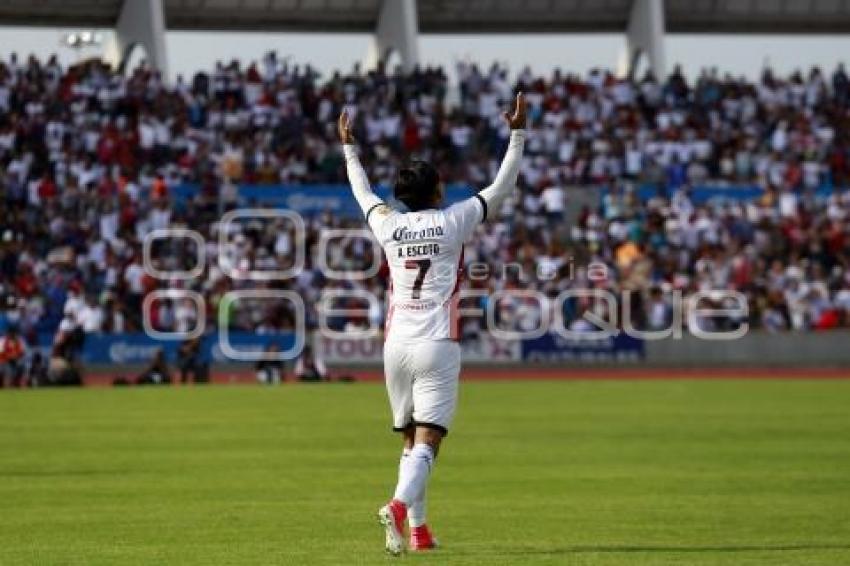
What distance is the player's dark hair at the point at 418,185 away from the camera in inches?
448

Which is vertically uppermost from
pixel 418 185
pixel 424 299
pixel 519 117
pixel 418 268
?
pixel 519 117

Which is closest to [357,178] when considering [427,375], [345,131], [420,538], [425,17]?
[345,131]

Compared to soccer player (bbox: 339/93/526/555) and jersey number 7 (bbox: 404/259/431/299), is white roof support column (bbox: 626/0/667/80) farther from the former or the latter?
jersey number 7 (bbox: 404/259/431/299)

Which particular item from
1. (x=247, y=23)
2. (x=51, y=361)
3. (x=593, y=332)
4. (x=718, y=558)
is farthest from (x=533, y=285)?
(x=718, y=558)

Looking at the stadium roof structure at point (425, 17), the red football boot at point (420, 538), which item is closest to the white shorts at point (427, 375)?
the red football boot at point (420, 538)

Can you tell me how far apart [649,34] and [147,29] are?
13.6m

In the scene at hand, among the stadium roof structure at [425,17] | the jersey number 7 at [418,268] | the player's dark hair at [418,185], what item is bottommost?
the jersey number 7 at [418,268]

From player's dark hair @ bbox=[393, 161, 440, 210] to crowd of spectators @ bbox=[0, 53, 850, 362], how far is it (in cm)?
2592

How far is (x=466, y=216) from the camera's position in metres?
11.4

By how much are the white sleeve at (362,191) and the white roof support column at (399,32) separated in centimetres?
3843

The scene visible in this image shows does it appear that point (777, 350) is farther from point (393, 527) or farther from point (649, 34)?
point (393, 527)

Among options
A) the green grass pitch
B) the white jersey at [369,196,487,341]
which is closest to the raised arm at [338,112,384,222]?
the white jersey at [369,196,487,341]

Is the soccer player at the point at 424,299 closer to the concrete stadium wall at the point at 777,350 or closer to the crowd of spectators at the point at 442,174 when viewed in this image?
the crowd of spectators at the point at 442,174

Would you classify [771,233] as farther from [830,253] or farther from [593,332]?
[593,332]
